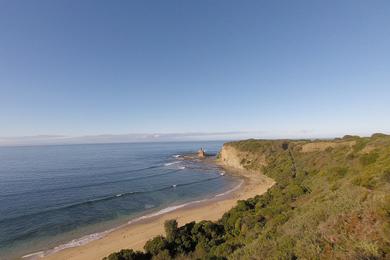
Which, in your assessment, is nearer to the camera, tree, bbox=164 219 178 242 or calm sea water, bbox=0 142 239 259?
tree, bbox=164 219 178 242

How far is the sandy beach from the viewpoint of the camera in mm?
23641

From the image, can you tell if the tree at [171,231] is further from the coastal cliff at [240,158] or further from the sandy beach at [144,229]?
the coastal cliff at [240,158]

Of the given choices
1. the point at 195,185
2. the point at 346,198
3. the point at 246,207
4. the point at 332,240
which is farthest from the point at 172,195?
the point at 332,240

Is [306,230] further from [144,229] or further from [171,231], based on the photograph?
[144,229]

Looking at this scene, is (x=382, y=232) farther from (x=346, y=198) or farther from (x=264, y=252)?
(x=346, y=198)

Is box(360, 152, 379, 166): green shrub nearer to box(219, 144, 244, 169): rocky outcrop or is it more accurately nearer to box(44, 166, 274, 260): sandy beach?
box(44, 166, 274, 260): sandy beach

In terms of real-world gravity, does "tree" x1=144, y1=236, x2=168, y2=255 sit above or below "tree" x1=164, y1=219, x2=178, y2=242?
below

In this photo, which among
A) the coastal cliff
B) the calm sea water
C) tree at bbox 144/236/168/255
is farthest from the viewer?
the coastal cliff

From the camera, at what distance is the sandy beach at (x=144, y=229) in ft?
77.6

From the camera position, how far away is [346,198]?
533 inches

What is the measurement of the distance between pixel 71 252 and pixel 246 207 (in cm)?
1783

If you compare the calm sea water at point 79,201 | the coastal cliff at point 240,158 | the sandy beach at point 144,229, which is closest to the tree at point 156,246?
the sandy beach at point 144,229

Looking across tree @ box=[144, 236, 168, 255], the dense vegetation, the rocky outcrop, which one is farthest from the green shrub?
the rocky outcrop

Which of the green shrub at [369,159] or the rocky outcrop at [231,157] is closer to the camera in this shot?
the green shrub at [369,159]
